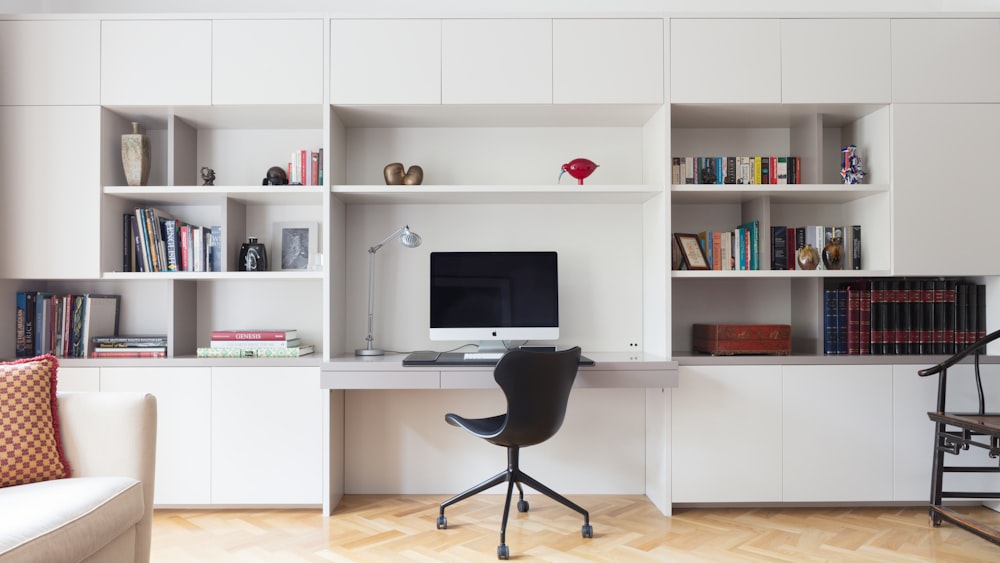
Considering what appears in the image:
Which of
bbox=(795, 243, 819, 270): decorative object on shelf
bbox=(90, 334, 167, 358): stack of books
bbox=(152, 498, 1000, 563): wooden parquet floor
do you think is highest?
bbox=(795, 243, 819, 270): decorative object on shelf

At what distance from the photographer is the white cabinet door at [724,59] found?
2990 millimetres

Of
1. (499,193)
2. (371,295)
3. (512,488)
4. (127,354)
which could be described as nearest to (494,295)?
(499,193)

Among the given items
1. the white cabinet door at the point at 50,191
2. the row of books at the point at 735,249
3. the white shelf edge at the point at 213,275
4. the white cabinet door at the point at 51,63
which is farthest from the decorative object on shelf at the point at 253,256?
the row of books at the point at 735,249

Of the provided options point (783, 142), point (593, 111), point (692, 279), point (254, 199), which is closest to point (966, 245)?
point (783, 142)

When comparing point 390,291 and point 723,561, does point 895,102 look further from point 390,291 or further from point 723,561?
point 390,291

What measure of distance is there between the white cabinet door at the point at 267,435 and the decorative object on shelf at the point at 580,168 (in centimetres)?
156

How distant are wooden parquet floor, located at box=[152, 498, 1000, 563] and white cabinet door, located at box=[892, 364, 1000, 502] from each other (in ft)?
0.49

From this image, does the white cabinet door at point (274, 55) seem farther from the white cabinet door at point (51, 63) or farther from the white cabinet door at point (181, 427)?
the white cabinet door at point (181, 427)

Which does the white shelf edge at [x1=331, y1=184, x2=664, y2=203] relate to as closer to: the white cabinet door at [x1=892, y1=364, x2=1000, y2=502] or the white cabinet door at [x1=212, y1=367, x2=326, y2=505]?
the white cabinet door at [x1=212, y1=367, x2=326, y2=505]

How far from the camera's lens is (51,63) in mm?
2977

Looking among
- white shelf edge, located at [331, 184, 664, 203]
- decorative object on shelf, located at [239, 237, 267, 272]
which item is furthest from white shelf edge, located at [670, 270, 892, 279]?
decorative object on shelf, located at [239, 237, 267, 272]

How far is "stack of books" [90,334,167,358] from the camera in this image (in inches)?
121

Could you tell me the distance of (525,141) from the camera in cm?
342

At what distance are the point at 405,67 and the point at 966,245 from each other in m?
2.75
